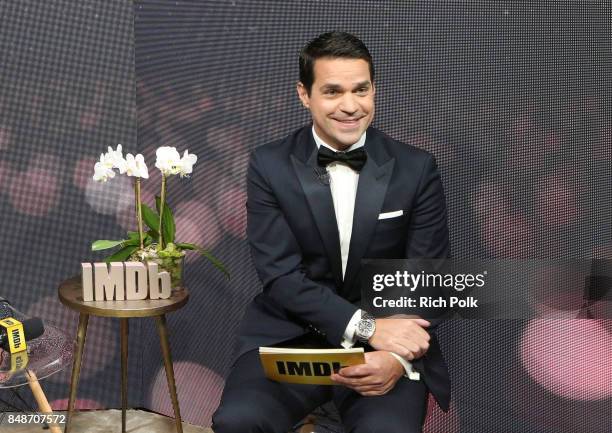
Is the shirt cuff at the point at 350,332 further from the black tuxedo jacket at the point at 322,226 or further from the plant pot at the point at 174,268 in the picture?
the plant pot at the point at 174,268

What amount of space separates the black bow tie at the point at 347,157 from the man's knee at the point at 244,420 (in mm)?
833

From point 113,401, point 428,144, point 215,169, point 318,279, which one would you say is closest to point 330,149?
point 318,279

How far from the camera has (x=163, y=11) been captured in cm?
371

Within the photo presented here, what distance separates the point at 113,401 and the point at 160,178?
3.49 ft

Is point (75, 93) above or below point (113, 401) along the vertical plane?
above

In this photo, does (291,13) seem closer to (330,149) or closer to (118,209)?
(330,149)

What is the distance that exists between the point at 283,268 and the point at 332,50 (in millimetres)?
726

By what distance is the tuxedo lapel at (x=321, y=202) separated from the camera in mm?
2969

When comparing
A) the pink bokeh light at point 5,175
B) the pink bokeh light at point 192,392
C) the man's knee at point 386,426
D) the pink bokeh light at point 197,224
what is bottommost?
the pink bokeh light at point 192,392

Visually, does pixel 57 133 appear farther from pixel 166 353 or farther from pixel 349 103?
pixel 349 103

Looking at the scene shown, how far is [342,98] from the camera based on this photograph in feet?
9.39

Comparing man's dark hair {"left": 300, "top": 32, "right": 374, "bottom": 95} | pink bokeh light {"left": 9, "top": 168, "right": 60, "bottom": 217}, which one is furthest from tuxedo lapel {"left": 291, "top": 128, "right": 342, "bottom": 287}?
pink bokeh light {"left": 9, "top": 168, "right": 60, "bottom": 217}

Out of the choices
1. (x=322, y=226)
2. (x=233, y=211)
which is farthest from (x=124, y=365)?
(x=322, y=226)

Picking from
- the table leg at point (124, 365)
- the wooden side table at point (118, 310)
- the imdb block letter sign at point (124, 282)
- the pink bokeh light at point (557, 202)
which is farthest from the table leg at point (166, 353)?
the pink bokeh light at point (557, 202)
